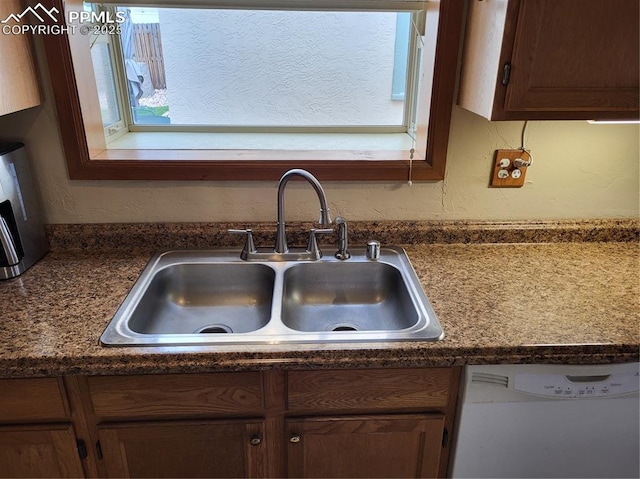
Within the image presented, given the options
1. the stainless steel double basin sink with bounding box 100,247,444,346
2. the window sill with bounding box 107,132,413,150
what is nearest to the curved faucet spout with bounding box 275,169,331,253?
the stainless steel double basin sink with bounding box 100,247,444,346

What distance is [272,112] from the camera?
1688 millimetres

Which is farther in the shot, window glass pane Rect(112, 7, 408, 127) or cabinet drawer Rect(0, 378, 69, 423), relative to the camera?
window glass pane Rect(112, 7, 408, 127)

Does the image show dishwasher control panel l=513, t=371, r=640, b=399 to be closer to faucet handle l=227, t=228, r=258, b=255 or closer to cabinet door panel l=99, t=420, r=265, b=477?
cabinet door panel l=99, t=420, r=265, b=477

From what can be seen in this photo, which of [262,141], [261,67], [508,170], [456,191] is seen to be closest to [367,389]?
[456,191]

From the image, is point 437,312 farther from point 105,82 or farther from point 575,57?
point 105,82

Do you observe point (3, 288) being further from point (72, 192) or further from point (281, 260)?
point (281, 260)

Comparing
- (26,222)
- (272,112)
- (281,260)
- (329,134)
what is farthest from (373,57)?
(26,222)

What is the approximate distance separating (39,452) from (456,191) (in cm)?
140

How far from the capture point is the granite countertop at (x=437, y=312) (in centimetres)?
99

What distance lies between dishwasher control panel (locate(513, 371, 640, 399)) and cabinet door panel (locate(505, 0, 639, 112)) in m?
0.65

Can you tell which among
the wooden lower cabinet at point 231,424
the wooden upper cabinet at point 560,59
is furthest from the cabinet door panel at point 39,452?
the wooden upper cabinet at point 560,59

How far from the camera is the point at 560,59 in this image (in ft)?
3.42

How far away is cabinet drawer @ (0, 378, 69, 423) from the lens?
40.4 inches

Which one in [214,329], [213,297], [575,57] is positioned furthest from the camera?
[213,297]
